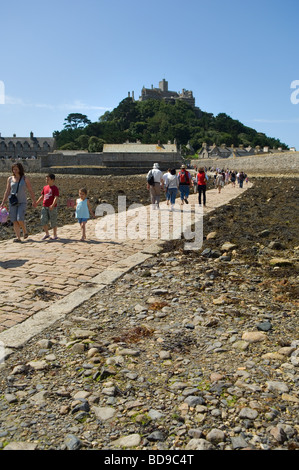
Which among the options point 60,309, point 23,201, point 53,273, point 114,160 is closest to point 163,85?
point 114,160

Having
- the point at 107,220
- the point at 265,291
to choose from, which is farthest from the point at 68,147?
the point at 265,291

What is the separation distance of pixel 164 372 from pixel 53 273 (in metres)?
3.36

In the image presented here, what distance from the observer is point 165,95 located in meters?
164

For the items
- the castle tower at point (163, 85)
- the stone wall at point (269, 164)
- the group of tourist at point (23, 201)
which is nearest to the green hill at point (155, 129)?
the castle tower at point (163, 85)

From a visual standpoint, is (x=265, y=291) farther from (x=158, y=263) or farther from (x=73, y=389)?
(x=73, y=389)

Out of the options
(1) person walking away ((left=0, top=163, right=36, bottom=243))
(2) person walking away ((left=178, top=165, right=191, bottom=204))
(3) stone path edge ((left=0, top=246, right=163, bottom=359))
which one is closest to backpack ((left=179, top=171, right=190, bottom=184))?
(2) person walking away ((left=178, top=165, right=191, bottom=204))

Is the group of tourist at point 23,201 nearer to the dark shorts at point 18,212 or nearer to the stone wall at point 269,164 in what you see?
the dark shorts at point 18,212

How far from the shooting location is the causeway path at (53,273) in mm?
4617

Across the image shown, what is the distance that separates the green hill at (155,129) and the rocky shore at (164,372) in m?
95.5

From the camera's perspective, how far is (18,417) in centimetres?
294

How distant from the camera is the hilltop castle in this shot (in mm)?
155875

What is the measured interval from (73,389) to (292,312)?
281 centimetres
